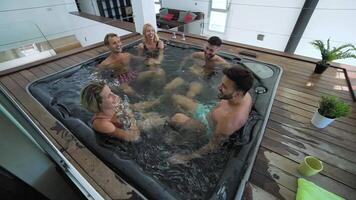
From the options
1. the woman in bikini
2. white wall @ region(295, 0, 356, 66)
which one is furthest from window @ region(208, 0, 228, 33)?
the woman in bikini

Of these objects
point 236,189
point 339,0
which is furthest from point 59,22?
point 339,0

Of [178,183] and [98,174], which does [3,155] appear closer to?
[98,174]

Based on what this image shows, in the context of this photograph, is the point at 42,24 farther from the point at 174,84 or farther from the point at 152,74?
the point at 174,84

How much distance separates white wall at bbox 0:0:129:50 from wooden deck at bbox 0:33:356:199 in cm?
208

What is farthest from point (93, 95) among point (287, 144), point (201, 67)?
point (201, 67)

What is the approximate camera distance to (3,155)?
4.11ft

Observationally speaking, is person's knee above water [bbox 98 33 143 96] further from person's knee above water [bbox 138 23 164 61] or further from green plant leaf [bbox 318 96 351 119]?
green plant leaf [bbox 318 96 351 119]

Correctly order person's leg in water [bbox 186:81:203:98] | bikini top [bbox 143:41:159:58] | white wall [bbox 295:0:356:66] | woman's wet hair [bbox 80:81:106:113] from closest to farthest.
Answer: woman's wet hair [bbox 80:81:106:113]
person's leg in water [bbox 186:81:203:98]
bikini top [bbox 143:41:159:58]
white wall [bbox 295:0:356:66]

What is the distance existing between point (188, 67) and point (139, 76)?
739 mm

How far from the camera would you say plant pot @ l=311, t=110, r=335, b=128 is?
1450mm

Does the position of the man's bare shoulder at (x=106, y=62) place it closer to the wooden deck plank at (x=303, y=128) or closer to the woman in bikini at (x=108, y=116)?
the woman in bikini at (x=108, y=116)

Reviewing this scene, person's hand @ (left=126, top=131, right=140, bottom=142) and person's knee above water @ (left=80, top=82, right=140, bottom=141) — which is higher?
person's knee above water @ (left=80, top=82, right=140, bottom=141)

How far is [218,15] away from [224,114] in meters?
4.87

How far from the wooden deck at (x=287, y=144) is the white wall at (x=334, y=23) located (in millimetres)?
2328
